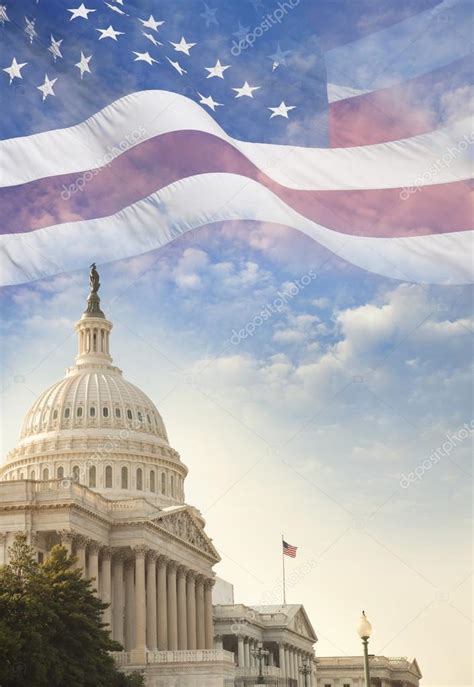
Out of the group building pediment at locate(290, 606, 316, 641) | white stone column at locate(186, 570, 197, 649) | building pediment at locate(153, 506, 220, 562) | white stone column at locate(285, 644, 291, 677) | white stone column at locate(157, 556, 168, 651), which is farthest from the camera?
building pediment at locate(290, 606, 316, 641)

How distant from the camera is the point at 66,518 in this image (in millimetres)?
89750

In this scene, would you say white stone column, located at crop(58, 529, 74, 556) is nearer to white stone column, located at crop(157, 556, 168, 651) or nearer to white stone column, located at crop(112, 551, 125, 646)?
white stone column, located at crop(112, 551, 125, 646)

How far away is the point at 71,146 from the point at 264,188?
696 centimetres

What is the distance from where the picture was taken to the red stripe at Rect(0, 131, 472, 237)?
3572 cm

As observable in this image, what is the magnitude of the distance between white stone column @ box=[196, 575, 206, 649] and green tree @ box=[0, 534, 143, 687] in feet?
157

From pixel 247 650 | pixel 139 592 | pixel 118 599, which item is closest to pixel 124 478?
pixel 247 650

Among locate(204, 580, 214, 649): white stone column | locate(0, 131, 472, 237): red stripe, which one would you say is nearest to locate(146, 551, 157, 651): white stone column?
locate(204, 580, 214, 649): white stone column

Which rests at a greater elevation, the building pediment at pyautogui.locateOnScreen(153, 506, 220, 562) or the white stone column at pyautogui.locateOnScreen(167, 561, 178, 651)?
the building pediment at pyautogui.locateOnScreen(153, 506, 220, 562)

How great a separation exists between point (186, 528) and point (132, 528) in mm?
16467

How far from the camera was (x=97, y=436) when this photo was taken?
13662 centimetres

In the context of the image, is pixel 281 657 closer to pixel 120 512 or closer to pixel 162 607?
pixel 162 607

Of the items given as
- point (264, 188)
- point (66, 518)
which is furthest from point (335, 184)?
point (66, 518)

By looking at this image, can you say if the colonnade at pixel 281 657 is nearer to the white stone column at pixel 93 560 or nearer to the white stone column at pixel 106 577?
the white stone column at pixel 106 577

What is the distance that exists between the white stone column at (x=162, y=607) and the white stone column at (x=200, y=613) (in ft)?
45.8
